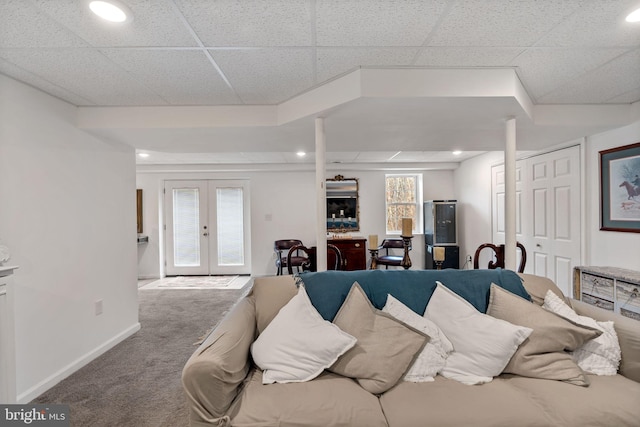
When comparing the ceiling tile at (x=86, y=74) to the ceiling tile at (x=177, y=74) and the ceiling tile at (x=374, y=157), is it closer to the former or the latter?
the ceiling tile at (x=177, y=74)

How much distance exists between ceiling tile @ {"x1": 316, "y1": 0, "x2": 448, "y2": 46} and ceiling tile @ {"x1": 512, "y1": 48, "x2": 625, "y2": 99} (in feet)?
2.61

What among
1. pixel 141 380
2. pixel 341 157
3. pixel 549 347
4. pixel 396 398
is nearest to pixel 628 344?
pixel 549 347

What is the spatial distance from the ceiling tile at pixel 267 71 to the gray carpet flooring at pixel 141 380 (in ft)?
7.60

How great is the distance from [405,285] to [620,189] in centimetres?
255

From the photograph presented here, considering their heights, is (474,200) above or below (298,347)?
above

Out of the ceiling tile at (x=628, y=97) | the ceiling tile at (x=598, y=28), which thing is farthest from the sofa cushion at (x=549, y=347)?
the ceiling tile at (x=628, y=97)

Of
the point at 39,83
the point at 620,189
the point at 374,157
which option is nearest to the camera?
the point at 39,83

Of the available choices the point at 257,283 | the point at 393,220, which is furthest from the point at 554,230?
the point at 257,283

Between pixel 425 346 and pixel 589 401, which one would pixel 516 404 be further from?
pixel 425 346

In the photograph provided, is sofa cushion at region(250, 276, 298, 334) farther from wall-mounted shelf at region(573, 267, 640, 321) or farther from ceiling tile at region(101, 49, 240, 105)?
wall-mounted shelf at region(573, 267, 640, 321)

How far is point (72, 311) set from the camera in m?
2.51

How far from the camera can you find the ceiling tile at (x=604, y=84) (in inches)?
78.0

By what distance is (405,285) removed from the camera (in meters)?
1.90

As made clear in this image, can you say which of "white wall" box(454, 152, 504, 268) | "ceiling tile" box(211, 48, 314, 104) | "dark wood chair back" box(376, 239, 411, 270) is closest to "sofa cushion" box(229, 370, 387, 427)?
"ceiling tile" box(211, 48, 314, 104)
